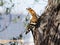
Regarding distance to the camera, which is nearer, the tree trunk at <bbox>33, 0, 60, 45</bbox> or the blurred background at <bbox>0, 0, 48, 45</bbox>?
the tree trunk at <bbox>33, 0, 60, 45</bbox>

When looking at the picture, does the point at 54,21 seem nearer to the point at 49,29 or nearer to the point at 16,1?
the point at 49,29

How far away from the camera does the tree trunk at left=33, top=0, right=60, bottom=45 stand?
1.27 meters

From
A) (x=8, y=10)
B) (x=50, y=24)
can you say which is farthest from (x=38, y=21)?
(x=8, y=10)

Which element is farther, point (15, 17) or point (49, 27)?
point (15, 17)

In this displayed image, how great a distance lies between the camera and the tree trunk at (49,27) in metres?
1.27

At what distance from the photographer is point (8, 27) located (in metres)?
3.40

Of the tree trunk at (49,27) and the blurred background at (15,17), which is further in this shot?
the blurred background at (15,17)

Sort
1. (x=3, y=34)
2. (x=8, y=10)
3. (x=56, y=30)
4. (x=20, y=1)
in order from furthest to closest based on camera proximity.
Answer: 1. (x=3, y=34)
2. (x=20, y=1)
3. (x=8, y=10)
4. (x=56, y=30)

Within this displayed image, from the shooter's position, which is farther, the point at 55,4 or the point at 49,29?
the point at 55,4

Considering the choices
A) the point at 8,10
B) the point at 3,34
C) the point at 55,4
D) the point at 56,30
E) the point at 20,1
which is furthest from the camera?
the point at 3,34

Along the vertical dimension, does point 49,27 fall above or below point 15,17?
above

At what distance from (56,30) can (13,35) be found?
2.07 metres

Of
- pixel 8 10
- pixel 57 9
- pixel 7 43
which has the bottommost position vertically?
pixel 7 43

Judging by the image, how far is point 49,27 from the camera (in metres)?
1.30
